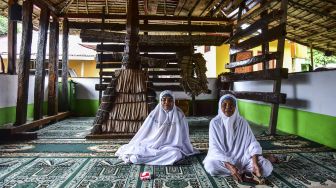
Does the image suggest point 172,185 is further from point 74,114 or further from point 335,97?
point 74,114

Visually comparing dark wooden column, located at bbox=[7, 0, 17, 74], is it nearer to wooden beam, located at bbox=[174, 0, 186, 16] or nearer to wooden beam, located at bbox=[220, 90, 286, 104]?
wooden beam, located at bbox=[174, 0, 186, 16]

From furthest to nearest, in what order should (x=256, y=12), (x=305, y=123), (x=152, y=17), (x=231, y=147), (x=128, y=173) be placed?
(x=152, y=17) < (x=256, y=12) < (x=305, y=123) < (x=231, y=147) < (x=128, y=173)

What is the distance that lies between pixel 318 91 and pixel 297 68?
11773 millimetres

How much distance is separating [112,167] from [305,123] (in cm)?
380

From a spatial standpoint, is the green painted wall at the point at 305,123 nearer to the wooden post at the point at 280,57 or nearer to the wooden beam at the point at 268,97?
the wooden post at the point at 280,57

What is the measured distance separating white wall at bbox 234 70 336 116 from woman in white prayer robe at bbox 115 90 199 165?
2.41m

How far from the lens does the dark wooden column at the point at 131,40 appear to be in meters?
5.98

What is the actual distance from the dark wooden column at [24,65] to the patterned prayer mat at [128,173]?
1.71 m

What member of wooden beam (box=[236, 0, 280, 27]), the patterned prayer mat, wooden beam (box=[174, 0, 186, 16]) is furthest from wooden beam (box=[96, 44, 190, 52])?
the patterned prayer mat

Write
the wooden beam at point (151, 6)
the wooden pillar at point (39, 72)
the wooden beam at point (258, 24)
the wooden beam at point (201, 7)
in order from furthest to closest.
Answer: the wooden beam at point (201, 7) < the wooden beam at point (151, 6) < the wooden pillar at point (39, 72) < the wooden beam at point (258, 24)

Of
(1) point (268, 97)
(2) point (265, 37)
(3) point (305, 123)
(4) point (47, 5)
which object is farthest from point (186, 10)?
(3) point (305, 123)

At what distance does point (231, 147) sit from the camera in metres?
3.50

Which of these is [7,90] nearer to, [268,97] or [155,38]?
[155,38]

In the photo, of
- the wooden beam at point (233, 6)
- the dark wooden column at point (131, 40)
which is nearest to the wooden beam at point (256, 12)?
the wooden beam at point (233, 6)
